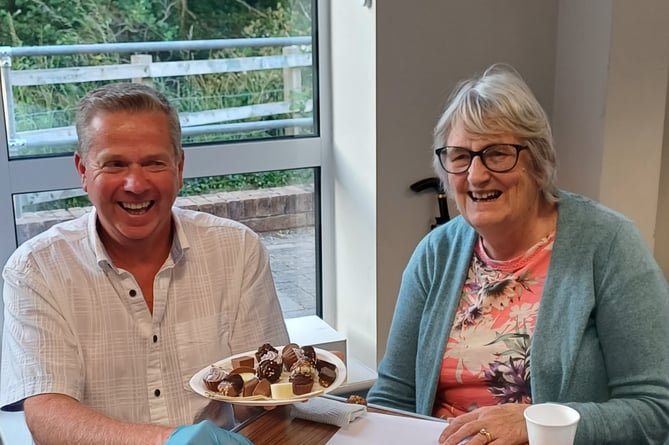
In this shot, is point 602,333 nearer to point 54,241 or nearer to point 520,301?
point 520,301

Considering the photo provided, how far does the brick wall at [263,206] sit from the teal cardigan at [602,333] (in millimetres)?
1098

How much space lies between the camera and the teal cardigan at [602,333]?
55.9 inches

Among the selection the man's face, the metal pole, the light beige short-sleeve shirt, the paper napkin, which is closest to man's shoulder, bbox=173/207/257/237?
the light beige short-sleeve shirt

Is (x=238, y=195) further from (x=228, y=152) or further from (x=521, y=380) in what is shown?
(x=521, y=380)

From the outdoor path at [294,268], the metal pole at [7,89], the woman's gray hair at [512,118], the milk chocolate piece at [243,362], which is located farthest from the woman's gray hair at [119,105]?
the outdoor path at [294,268]

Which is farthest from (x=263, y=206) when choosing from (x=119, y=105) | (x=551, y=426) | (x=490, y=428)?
(x=551, y=426)

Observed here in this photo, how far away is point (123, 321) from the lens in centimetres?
157

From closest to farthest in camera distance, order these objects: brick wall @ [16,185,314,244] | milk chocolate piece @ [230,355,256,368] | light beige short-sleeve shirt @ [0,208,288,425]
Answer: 1. milk chocolate piece @ [230,355,256,368]
2. light beige short-sleeve shirt @ [0,208,288,425]
3. brick wall @ [16,185,314,244]

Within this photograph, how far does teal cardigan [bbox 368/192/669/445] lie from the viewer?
1419 millimetres

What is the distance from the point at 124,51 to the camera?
2.35 metres

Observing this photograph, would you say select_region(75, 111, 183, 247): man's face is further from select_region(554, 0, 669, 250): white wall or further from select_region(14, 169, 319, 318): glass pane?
select_region(554, 0, 669, 250): white wall

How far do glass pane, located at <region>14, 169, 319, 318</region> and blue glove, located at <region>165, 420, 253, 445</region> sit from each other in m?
1.32

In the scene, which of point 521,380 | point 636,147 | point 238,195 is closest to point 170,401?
point 521,380

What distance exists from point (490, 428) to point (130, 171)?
2.67 feet
